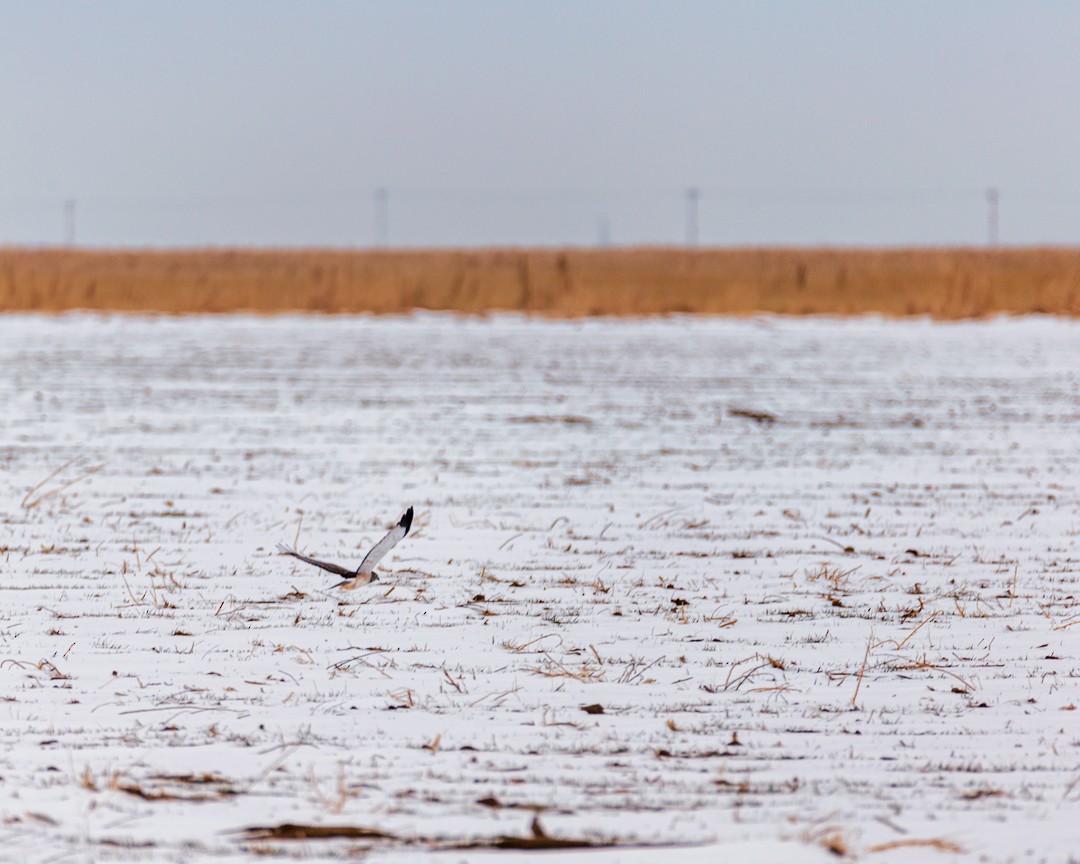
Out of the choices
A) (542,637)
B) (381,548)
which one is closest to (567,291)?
(381,548)

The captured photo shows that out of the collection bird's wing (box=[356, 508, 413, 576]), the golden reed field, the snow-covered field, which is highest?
the golden reed field

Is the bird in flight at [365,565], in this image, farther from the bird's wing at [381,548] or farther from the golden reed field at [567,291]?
the golden reed field at [567,291]

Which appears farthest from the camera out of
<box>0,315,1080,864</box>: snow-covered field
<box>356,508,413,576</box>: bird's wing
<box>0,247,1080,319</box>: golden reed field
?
<box>0,247,1080,319</box>: golden reed field

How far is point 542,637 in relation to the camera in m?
Result: 4.34

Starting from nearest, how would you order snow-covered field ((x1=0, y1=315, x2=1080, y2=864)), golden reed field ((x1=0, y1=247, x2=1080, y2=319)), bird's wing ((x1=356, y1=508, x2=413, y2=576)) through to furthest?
1. snow-covered field ((x1=0, y1=315, x2=1080, y2=864))
2. bird's wing ((x1=356, y1=508, x2=413, y2=576))
3. golden reed field ((x1=0, y1=247, x2=1080, y2=319))

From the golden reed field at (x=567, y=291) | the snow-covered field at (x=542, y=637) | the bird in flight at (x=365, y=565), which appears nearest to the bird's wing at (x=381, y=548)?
the bird in flight at (x=365, y=565)

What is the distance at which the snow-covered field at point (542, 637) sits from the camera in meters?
2.87

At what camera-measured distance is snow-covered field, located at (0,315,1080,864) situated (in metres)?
2.87

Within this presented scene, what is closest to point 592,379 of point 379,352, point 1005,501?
point 379,352

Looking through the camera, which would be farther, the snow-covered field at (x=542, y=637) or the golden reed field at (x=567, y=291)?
the golden reed field at (x=567, y=291)

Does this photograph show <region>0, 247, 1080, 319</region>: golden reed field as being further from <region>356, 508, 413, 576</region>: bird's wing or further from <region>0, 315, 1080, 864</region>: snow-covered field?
<region>356, 508, 413, 576</region>: bird's wing

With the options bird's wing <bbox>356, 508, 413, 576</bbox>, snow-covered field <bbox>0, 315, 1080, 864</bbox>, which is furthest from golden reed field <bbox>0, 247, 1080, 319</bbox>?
bird's wing <bbox>356, 508, 413, 576</bbox>

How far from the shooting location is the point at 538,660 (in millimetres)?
4090

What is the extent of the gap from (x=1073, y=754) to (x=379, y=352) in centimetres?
1341
